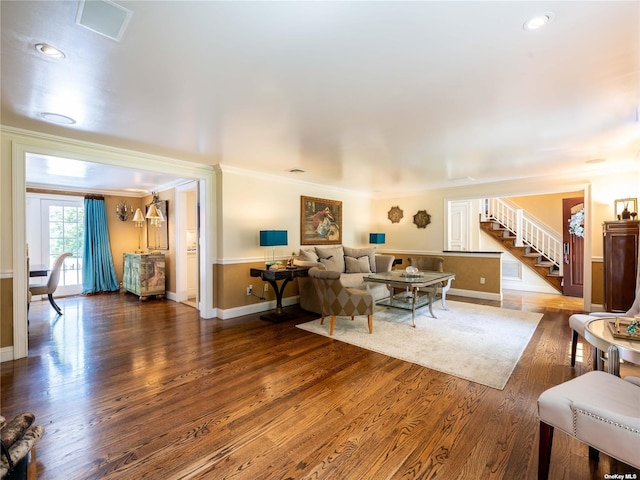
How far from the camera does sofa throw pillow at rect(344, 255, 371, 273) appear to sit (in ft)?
20.2

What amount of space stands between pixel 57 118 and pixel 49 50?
1.33 metres

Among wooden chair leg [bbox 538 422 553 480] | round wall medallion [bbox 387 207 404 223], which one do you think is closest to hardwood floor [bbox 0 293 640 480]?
wooden chair leg [bbox 538 422 553 480]

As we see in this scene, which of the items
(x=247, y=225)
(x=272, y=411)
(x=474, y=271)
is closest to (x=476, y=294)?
(x=474, y=271)

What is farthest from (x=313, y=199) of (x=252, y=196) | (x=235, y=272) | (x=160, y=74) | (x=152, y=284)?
(x=160, y=74)

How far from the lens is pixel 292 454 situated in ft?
5.72

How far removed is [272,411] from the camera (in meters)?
2.18

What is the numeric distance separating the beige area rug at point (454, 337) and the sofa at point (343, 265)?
1.60ft

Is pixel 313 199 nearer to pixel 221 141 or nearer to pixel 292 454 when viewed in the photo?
pixel 221 141

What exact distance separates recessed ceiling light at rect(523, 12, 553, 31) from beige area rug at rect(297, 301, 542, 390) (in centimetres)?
262

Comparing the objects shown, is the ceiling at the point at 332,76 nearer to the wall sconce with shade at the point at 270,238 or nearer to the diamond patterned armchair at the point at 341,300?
the wall sconce with shade at the point at 270,238

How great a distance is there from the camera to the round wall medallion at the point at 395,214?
24.5 ft

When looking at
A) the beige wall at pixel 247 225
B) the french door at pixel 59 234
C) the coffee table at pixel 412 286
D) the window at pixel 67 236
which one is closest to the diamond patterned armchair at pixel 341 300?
the coffee table at pixel 412 286

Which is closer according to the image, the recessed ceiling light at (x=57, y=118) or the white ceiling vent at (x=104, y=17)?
the white ceiling vent at (x=104, y=17)

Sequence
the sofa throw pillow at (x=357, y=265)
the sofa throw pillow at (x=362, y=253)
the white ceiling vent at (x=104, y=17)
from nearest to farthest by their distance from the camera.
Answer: the white ceiling vent at (x=104, y=17), the sofa throw pillow at (x=357, y=265), the sofa throw pillow at (x=362, y=253)
